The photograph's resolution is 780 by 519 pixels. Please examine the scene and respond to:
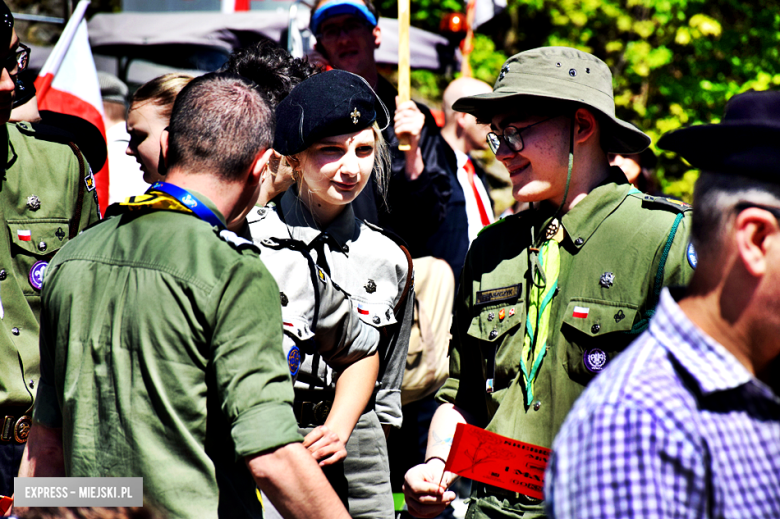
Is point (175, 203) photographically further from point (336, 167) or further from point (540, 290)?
point (540, 290)

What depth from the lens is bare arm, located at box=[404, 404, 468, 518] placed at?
2.54 m

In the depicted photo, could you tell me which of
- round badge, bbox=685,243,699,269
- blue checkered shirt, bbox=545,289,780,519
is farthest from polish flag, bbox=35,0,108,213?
blue checkered shirt, bbox=545,289,780,519

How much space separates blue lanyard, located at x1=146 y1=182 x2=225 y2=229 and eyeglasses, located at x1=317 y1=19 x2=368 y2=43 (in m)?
2.78

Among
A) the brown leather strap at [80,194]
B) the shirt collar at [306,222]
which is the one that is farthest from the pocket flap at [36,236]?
the shirt collar at [306,222]

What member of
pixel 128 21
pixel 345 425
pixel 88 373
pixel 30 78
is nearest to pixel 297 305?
pixel 345 425

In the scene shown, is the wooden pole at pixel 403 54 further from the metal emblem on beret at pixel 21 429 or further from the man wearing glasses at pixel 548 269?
the metal emblem on beret at pixel 21 429

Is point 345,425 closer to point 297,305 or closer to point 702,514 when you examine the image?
point 297,305

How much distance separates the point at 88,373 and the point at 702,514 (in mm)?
1364

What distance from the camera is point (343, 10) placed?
14.6 ft

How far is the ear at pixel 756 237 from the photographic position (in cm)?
133

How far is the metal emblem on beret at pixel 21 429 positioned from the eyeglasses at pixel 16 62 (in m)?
1.32

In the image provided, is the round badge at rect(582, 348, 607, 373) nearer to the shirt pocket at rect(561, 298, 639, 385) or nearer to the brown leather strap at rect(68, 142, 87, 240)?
the shirt pocket at rect(561, 298, 639, 385)

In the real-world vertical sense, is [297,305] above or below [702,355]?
below

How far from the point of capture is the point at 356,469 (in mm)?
2768
